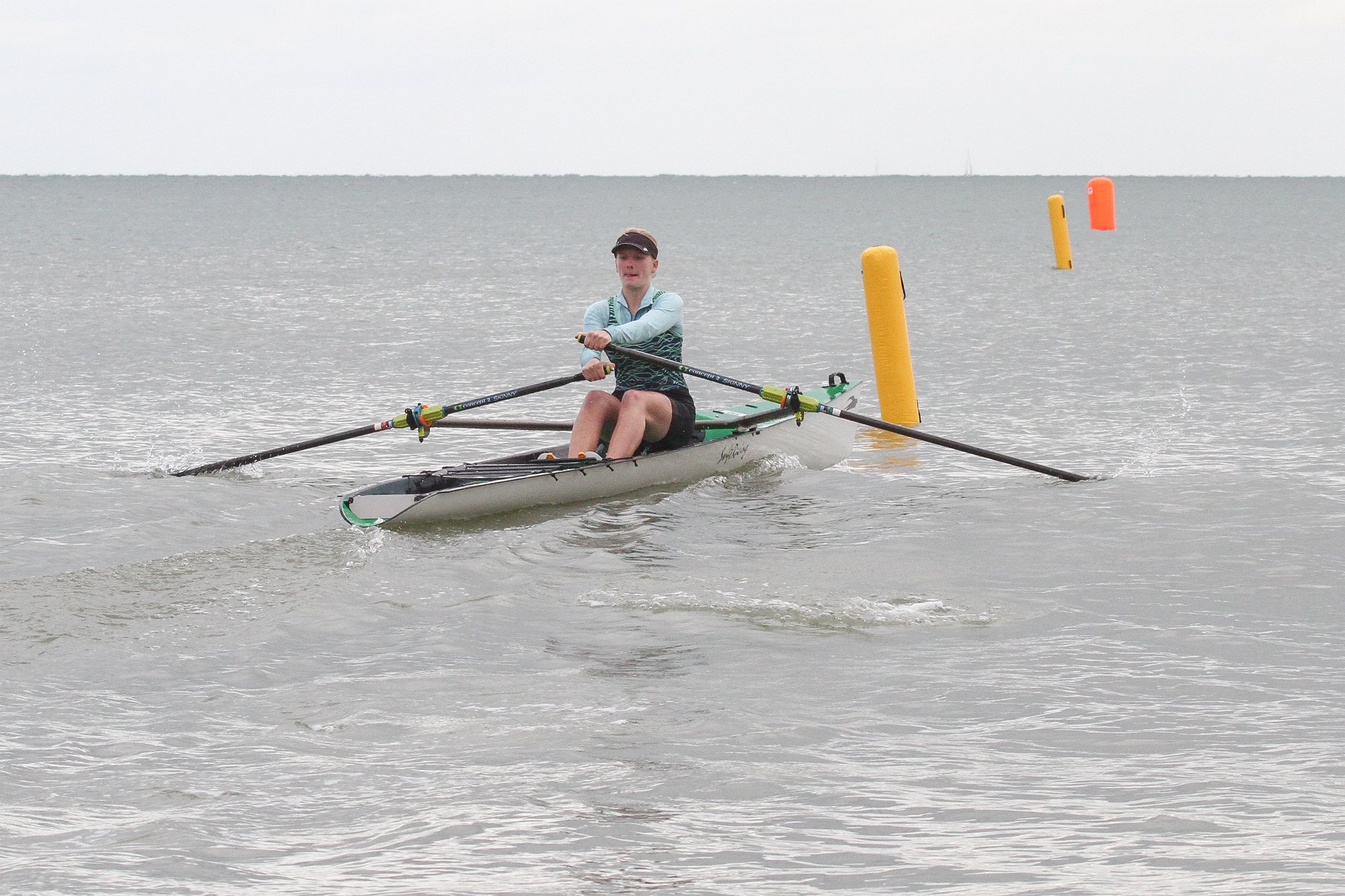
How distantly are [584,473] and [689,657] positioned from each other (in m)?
3.34

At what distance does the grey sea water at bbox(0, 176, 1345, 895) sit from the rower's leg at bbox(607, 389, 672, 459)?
0.52 meters

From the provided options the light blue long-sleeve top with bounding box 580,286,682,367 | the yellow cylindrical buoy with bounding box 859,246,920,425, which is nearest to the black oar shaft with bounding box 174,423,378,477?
the light blue long-sleeve top with bounding box 580,286,682,367

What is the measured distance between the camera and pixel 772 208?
381 feet

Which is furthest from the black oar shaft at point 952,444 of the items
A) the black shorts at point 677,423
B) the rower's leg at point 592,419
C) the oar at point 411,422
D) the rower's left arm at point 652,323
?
the oar at point 411,422

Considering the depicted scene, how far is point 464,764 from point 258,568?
11.7ft

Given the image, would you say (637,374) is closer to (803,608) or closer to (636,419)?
(636,419)

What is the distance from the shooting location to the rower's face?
990 centimetres

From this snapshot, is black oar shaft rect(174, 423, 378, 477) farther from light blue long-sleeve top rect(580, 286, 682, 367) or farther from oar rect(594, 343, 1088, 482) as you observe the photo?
oar rect(594, 343, 1088, 482)

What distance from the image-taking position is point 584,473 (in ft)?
32.0

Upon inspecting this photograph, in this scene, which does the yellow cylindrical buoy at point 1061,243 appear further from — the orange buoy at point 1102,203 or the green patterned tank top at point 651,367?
the green patterned tank top at point 651,367

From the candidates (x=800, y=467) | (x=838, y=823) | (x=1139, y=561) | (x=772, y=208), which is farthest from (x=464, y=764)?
(x=772, y=208)

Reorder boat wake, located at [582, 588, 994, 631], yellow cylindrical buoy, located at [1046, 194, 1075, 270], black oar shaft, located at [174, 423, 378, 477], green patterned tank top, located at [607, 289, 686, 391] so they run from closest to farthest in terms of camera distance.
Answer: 1. boat wake, located at [582, 588, 994, 631]
2. green patterned tank top, located at [607, 289, 686, 391]
3. black oar shaft, located at [174, 423, 378, 477]
4. yellow cylindrical buoy, located at [1046, 194, 1075, 270]

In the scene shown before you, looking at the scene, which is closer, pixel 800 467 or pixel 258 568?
pixel 258 568

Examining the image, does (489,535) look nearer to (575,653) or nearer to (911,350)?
(575,653)
